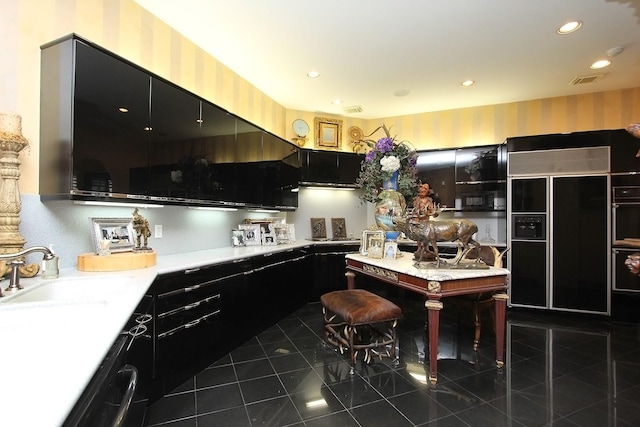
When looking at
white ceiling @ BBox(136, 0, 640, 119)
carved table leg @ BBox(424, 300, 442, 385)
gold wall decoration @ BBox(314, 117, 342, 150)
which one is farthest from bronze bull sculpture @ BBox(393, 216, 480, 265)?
gold wall decoration @ BBox(314, 117, 342, 150)

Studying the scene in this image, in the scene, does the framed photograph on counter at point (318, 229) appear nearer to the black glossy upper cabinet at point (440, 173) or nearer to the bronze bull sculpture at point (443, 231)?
the black glossy upper cabinet at point (440, 173)

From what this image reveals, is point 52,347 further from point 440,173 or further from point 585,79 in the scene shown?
point 585,79

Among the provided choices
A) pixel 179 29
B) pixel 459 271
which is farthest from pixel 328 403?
pixel 179 29

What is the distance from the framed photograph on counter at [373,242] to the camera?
286 cm

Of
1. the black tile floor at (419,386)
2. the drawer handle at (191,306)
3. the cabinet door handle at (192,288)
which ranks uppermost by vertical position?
the cabinet door handle at (192,288)

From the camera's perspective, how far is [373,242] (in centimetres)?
291

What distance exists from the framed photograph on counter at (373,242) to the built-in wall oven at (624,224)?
312cm

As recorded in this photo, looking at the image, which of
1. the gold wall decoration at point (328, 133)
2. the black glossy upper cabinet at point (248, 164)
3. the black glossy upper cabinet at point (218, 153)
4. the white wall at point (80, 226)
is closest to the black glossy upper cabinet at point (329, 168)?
the gold wall decoration at point (328, 133)

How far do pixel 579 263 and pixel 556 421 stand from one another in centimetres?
283

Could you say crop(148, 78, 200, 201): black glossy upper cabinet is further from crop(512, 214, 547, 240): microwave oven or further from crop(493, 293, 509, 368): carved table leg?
crop(512, 214, 547, 240): microwave oven

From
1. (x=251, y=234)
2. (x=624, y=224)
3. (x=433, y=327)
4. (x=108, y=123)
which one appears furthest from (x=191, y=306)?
(x=624, y=224)

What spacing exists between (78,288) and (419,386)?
93.5 inches

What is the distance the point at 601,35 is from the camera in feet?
9.29

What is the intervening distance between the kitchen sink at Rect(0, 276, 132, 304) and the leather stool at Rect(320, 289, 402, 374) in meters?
1.64
